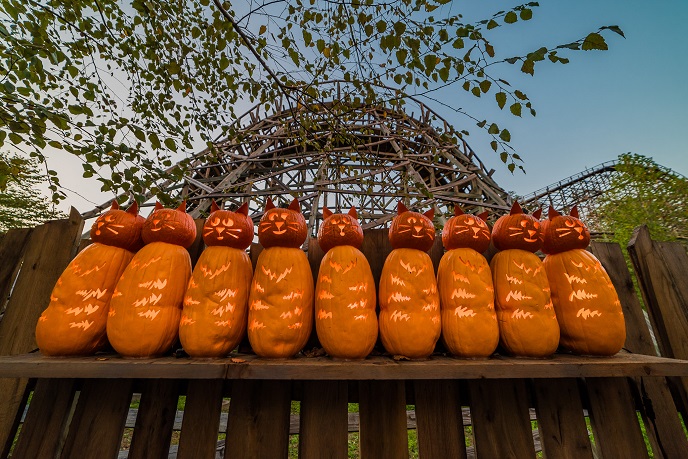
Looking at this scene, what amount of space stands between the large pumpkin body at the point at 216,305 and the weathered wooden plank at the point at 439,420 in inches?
29.1

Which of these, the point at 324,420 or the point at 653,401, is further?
the point at 653,401

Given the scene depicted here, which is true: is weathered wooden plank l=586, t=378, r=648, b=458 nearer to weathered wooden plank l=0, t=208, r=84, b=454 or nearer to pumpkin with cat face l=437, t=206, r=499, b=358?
pumpkin with cat face l=437, t=206, r=499, b=358

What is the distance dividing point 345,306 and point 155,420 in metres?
0.87

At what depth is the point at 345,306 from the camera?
1.00 metres

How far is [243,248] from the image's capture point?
3.86 ft

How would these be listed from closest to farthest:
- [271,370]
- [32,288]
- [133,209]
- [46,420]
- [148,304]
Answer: [271,370]
[148,304]
[46,420]
[133,209]
[32,288]

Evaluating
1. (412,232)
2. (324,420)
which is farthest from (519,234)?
(324,420)

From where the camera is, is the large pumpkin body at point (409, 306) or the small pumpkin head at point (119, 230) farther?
the small pumpkin head at point (119, 230)

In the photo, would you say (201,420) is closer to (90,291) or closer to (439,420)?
(90,291)

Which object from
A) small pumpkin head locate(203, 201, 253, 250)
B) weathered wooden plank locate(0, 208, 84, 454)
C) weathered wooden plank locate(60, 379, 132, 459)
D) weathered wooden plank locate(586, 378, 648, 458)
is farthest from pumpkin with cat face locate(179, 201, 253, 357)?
weathered wooden plank locate(586, 378, 648, 458)

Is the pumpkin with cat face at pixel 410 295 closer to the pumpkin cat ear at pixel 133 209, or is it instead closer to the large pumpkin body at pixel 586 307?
the large pumpkin body at pixel 586 307

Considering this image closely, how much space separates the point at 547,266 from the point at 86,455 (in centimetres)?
196

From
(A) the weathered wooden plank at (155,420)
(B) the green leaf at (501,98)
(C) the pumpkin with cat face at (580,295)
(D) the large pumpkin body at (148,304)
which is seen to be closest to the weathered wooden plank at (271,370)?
(D) the large pumpkin body at (148,304)

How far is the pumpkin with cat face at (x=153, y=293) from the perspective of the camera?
972 millimetres
